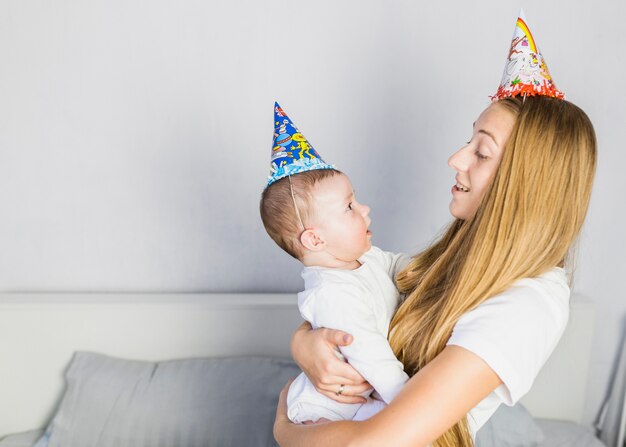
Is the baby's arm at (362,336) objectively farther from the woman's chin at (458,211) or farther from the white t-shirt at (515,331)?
the woman's chin at (458,211)

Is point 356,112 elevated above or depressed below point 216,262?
above

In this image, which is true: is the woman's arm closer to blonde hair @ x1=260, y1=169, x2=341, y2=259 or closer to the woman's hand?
the woman's hand

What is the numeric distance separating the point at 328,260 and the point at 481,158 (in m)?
0.37

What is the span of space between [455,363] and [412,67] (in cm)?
129

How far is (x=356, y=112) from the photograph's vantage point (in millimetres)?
1990

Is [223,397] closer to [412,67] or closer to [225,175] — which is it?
[225,175]

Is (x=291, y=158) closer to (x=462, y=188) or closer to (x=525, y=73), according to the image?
(x=462, y=188)

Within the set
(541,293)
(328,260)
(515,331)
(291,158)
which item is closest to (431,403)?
(515,331)

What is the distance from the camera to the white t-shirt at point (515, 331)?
0.92 m

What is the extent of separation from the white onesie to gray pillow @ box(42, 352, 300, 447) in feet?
2.07

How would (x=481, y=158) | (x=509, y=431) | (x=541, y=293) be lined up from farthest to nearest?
(x=509, y=431) < (x=481, y=158) < (x=541, y=293)

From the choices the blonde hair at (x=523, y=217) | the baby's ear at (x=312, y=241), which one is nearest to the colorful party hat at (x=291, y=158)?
the baby's ear at (x=312, y=241)

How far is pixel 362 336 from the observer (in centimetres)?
105

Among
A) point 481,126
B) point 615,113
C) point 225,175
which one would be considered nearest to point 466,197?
point 481,126
